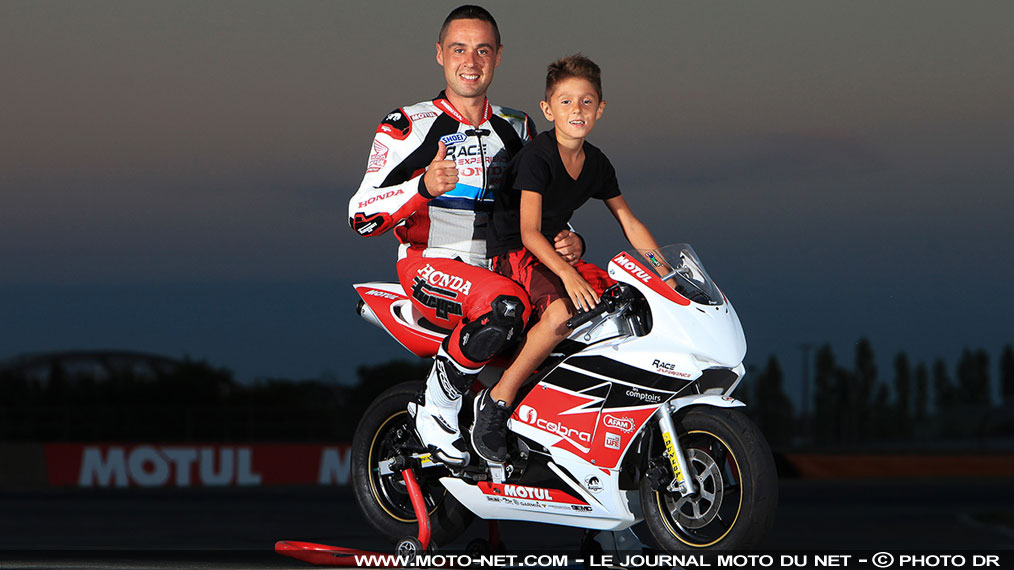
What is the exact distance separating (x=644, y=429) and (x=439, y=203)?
1.41m

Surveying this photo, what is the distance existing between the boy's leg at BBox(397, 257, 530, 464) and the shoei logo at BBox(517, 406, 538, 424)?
257 millimetres

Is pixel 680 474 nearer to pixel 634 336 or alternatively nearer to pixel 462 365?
pixel 634 336

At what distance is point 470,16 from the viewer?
16.4 feet

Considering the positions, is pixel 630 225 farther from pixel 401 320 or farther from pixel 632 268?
pixel 401 320

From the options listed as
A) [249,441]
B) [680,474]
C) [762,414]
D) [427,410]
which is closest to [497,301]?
[427,410]

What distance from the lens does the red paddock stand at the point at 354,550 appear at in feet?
15.9

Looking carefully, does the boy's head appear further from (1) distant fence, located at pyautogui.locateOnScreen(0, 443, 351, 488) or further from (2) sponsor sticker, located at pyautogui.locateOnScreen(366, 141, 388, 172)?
(1) distant fence, located at pyautogui.locateOnScreen(0, 443, 351, 488)

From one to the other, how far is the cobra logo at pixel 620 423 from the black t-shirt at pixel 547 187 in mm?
782

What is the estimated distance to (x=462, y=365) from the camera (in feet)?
15.4

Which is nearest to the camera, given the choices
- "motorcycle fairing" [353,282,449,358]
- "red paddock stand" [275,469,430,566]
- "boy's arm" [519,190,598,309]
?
"boy's arm" [519,190,598,309]

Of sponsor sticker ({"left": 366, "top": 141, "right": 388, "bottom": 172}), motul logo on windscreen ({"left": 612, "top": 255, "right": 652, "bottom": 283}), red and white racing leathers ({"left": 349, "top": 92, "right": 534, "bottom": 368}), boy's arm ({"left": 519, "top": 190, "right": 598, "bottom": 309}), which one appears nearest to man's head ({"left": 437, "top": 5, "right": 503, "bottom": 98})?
red and white racing leathers ({"left": 349, "top": 92, "right": 534, "bottom": 368})

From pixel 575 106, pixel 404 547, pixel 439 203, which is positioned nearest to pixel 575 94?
pixel 575 106

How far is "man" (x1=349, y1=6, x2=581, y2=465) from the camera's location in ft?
15.4

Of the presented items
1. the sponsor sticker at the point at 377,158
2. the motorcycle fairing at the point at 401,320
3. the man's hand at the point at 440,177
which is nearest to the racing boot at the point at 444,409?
the motorcycle fairing at the point at 401,320
